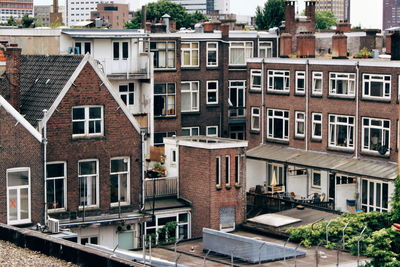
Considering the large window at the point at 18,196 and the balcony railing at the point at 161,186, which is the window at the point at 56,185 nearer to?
the large window at the point at 18,196

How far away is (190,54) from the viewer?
2810 inches

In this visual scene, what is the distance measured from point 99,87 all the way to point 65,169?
3.90 metres

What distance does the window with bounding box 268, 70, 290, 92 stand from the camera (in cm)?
6581

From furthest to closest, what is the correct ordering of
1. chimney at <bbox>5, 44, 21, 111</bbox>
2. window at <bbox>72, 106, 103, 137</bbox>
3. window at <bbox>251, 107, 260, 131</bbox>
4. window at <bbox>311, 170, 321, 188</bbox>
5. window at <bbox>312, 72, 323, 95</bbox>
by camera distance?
window at <bbox>251, 107, 260, 131</bbox>, window at <bbox>312, 72, 323, 95</bbox>, window at <bbox>311, 170, 321, 188</bbox>, window at <bbox>72, 106, 103, 137</bbox>, chimney at <bbox>5, 44, 21, 111</bbox>

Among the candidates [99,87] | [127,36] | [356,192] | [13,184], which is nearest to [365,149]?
[356,192]

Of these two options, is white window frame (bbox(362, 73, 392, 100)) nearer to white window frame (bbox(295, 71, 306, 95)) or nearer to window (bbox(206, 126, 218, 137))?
white window frame (bbox(295, 71, 306, 95))

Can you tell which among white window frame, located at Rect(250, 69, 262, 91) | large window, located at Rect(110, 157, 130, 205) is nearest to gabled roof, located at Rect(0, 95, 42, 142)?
large window, located at Rect(110, 157, 130, 205)

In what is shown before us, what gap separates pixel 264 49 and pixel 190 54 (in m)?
6.27

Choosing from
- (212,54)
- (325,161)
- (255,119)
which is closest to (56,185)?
(325,161)

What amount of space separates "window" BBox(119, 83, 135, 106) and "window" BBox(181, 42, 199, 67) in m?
7.03

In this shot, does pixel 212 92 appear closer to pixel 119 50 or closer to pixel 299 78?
pixel 299 78

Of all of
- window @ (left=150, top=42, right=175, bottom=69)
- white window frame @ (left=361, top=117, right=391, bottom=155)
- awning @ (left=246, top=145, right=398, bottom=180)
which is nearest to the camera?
awning @ (left=246, top=145, right=398, bottom=180)

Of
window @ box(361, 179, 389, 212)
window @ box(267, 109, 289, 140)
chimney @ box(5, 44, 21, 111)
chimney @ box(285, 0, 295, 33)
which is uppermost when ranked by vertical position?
chimney @ box(285, 0, 295, 33)

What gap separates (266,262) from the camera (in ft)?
144
